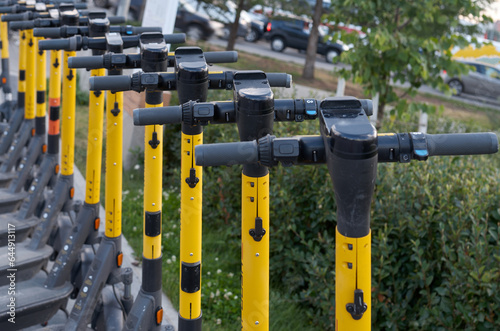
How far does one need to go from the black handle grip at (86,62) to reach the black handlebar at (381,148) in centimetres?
172

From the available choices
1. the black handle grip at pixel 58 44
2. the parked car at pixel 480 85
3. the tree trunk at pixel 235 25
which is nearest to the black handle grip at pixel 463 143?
the black handle grip at pixel 58 44

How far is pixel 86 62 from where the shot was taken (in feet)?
12.0

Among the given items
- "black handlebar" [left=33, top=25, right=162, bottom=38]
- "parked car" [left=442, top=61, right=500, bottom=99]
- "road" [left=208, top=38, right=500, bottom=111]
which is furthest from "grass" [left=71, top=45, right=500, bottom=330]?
"parked car" [left=442, top=61, right=500, bottom=99]

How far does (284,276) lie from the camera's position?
17.9 feet

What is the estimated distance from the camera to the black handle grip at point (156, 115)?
2.52 metres

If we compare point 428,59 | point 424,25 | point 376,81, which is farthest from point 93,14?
point 424,25

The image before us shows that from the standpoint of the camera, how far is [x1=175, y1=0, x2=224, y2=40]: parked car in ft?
70.6

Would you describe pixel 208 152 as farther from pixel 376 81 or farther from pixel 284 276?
pixel 376 81

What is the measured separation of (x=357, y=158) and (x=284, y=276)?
11.9 feet

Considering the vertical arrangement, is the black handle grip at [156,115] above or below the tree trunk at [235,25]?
above

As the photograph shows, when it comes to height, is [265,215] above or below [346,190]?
below

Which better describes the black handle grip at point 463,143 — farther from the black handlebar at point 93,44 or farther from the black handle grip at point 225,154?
the black handlebar at point 93,44

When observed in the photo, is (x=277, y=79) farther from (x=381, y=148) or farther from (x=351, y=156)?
(x=351, y=156)

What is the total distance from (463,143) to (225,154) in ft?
2.52
